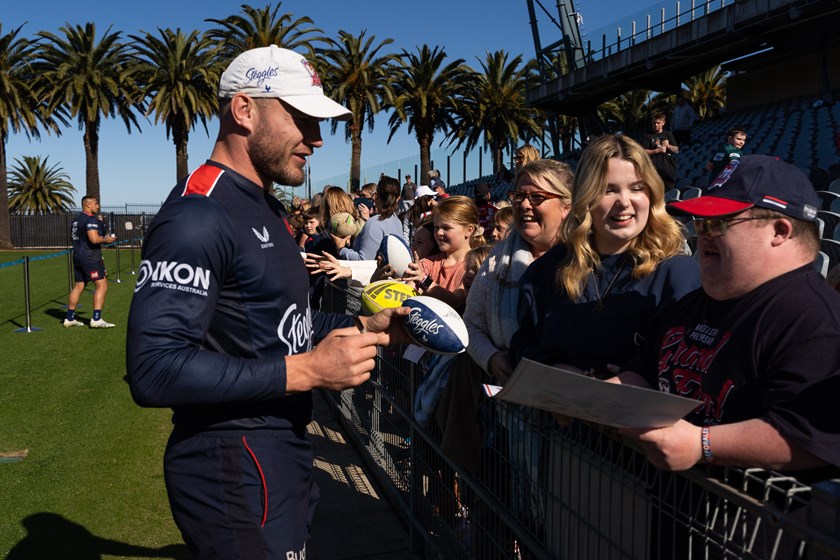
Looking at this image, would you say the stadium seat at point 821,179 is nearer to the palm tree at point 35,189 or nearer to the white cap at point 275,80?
the white cap at point 275,80

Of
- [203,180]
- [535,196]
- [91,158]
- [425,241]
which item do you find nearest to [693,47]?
[425,241]

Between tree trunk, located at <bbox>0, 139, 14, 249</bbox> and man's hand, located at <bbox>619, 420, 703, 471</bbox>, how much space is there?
43350 mm

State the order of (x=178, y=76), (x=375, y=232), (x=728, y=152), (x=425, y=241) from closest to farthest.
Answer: (x=425, y=241) → (x=375, y=232) → (x=728, y=152) → (x=178, y=76)

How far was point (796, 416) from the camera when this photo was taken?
1.58 meters

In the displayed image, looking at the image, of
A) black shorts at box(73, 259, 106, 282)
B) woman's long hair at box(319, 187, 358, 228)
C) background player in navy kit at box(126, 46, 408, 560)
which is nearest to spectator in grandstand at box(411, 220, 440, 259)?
woman's long hair at box(319, 187, 358, 228)

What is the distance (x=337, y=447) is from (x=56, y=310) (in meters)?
10.1

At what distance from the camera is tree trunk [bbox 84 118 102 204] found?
127ft

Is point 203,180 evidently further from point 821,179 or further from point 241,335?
point 821,179

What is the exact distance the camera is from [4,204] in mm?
39125

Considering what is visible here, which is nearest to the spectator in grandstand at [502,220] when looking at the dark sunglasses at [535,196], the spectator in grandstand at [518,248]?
the spectator in grandstand at [518,248]

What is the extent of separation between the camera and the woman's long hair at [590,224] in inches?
107

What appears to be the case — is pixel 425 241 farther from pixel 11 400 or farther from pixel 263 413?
pixel 11 400

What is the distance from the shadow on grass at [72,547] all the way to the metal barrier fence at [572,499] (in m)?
1.48

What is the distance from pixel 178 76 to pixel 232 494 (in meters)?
37.6
